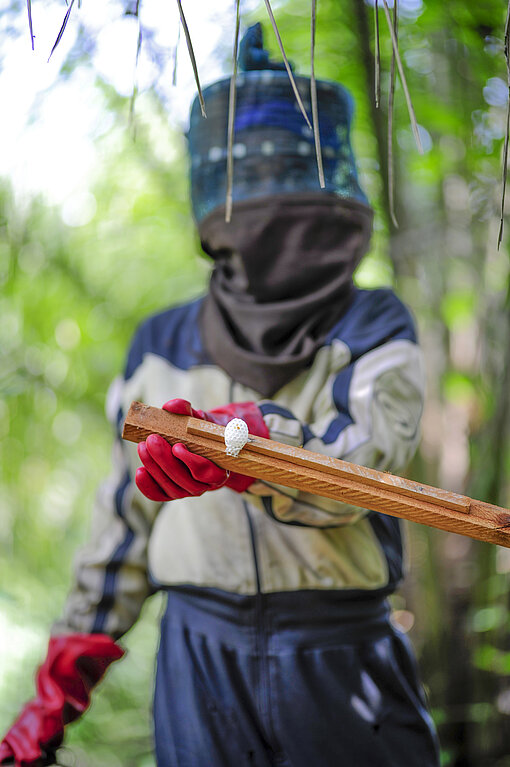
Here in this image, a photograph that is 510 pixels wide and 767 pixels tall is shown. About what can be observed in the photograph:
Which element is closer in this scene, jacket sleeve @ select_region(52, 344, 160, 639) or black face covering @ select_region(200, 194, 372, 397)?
black face covering @ select_region(200, 194, 372, 397)

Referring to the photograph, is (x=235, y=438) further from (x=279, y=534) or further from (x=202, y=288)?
(x=202, y=288)

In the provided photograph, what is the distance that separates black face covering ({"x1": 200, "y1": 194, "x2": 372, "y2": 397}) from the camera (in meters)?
0.96

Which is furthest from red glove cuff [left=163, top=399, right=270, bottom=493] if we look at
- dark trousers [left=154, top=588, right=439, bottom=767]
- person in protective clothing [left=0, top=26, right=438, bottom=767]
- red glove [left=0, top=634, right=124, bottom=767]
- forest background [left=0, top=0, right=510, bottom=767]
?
forest background [left=0, top=0, right=510, bottom=767]

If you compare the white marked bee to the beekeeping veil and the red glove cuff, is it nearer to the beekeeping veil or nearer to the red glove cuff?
the red glove cuff

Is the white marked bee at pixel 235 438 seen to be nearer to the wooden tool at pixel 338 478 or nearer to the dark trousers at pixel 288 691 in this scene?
the wooden tool at pixel 338 478

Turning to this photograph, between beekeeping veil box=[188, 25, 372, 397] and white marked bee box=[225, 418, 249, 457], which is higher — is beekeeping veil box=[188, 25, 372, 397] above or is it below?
above

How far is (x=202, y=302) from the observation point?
44.2 inches

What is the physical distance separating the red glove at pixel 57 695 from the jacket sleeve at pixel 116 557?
3 cm

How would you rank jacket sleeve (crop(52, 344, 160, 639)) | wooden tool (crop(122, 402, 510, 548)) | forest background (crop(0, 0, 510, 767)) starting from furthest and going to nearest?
forest background (crop(0, 0, 510, 767))
jacket sleeve (crop(52, 344, 160, 639))
wooden tool (crop(122, 402, 510, 548))

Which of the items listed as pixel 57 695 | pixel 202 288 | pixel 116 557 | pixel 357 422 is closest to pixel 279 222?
pixel 357 422

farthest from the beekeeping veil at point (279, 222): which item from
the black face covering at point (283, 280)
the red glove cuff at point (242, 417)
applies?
the red glove cuff at point (242, 417)

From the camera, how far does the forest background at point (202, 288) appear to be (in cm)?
145

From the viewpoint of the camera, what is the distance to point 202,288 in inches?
83.7

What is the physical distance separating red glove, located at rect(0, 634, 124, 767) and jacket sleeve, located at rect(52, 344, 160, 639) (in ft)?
0.11
